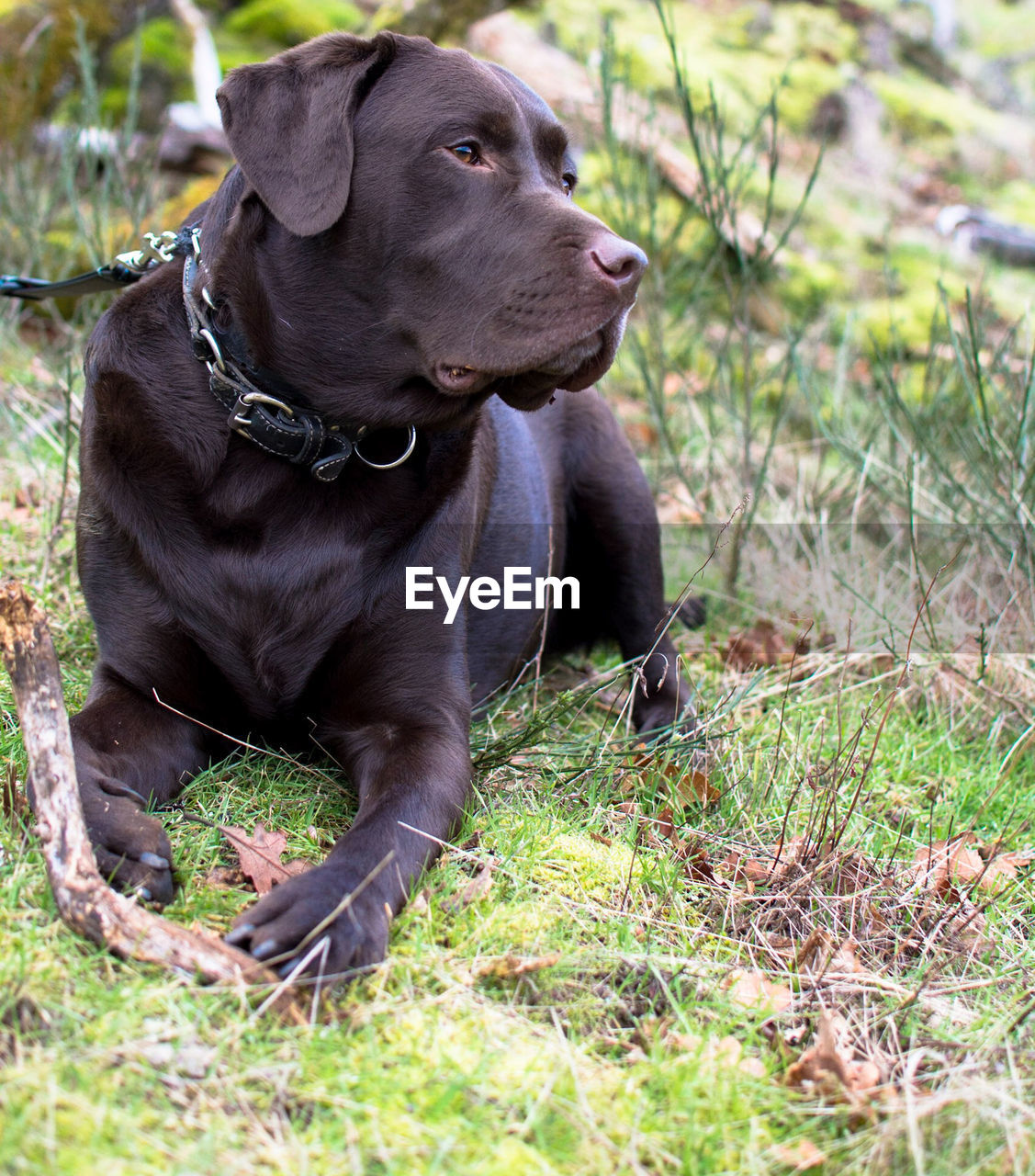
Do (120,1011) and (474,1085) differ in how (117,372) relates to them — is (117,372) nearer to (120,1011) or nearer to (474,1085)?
(120,1011)

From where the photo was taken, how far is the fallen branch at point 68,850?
5.98 ft

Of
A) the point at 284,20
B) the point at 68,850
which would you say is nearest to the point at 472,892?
the point at 68,850

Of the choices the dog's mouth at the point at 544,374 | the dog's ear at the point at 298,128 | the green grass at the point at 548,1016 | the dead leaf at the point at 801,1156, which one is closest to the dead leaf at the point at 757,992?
the green grass at the point at 548,1016

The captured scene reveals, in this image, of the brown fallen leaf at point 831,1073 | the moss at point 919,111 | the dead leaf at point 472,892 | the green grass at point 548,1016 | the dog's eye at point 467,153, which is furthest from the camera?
the moss at point 919,111

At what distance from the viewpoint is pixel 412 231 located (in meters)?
2.43

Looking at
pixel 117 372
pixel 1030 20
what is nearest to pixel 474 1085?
pixel 117 372

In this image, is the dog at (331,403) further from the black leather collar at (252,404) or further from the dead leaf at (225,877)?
the dead leaf at (225,877)

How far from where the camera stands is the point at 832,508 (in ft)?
15.8

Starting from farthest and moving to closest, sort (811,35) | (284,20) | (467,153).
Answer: (811,35) < (284,20) < (467,153)

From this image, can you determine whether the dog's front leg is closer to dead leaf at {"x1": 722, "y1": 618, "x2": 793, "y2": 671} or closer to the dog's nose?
the dog's nose

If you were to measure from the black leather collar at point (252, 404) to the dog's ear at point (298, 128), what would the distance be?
27 cm

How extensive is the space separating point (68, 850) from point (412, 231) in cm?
138

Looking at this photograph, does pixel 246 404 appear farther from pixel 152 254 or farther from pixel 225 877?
pixel 225 877

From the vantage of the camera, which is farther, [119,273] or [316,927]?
[119,273]
